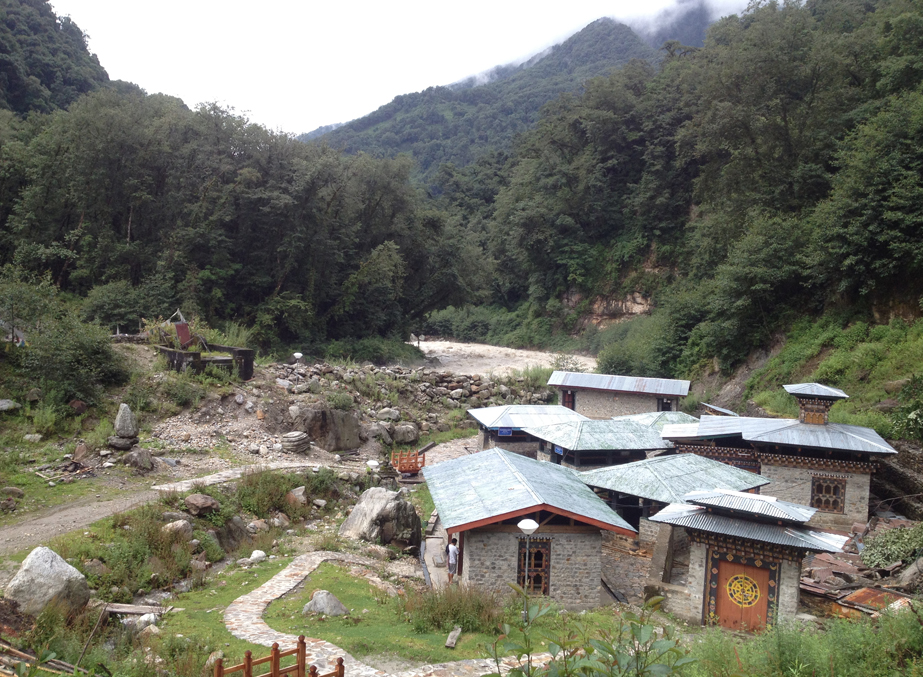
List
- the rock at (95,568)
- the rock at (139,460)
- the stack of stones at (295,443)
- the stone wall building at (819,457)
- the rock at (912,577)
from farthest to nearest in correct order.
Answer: the stack of stones at (295,443) → the rock at (139,460) → the stone wall building at (819,457) → the rock at (912,577) → the rock at (95,568)

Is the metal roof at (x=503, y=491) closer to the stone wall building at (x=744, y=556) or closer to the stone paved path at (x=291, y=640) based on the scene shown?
the stone wall building at (x=744, y=556)

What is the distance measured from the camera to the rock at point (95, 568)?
1030 centimetres

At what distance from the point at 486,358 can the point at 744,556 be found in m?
34.6

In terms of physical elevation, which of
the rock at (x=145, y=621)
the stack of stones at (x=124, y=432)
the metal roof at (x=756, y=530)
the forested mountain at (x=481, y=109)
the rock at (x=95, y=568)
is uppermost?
Answer: the forested mountain at (x=481, y=109)

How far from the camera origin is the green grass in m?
8.66

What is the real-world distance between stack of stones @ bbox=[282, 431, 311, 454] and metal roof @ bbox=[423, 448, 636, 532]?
5.54 m

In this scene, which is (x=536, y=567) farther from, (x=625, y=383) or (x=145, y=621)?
(x=625, y=383)

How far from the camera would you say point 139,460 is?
15305mm

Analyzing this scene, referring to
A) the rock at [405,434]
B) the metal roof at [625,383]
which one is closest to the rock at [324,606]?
the rock at [405,434]

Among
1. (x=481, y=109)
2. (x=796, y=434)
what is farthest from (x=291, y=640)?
(x=481, y=109)

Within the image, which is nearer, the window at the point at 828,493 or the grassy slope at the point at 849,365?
the window at the point at 828,493

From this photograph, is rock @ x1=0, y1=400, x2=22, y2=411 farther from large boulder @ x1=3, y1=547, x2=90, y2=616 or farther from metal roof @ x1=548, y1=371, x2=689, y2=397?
metal roof @ x1=548, y1=371, x2=689, y2=397

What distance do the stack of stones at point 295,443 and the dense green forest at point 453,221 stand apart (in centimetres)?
1069

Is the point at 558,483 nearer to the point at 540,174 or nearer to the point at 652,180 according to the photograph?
the point at 652,180
